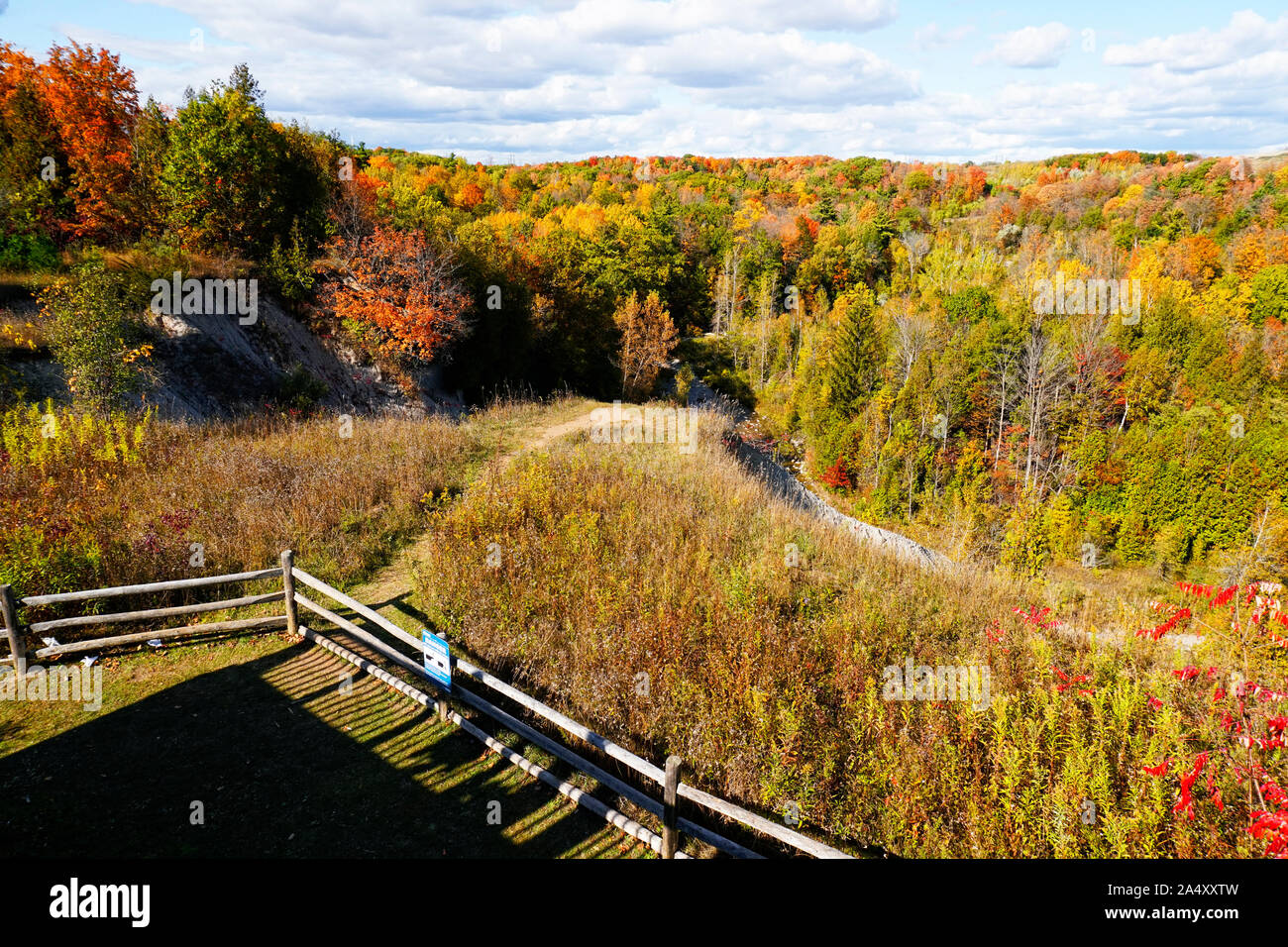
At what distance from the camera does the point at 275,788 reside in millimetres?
6562

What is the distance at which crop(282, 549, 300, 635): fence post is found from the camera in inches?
362

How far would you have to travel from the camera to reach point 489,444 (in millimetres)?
17859

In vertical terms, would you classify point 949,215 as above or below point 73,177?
above

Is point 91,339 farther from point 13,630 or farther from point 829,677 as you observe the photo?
point 829,677

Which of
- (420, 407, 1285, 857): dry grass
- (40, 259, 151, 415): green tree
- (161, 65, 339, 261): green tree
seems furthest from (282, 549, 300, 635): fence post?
(161, 65, 339, 261): green tree

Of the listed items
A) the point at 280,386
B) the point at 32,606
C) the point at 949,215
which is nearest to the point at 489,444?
the point at 280,386

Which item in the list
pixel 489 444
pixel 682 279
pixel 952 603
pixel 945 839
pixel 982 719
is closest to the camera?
pixel 945 839

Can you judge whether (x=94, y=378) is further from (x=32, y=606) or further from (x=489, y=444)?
(x=489, y=444)

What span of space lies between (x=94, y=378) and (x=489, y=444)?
8825mm

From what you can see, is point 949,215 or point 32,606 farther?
point 949,215

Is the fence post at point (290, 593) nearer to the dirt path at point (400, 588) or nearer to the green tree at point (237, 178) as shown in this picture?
the dirt path at point (400, 588)

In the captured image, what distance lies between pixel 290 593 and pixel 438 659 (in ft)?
12.1

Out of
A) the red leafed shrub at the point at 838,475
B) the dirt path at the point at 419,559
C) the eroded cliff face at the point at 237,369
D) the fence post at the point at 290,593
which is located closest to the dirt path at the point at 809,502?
the dirt path at the point at 419,559

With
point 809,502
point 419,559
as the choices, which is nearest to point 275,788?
point 419,559
